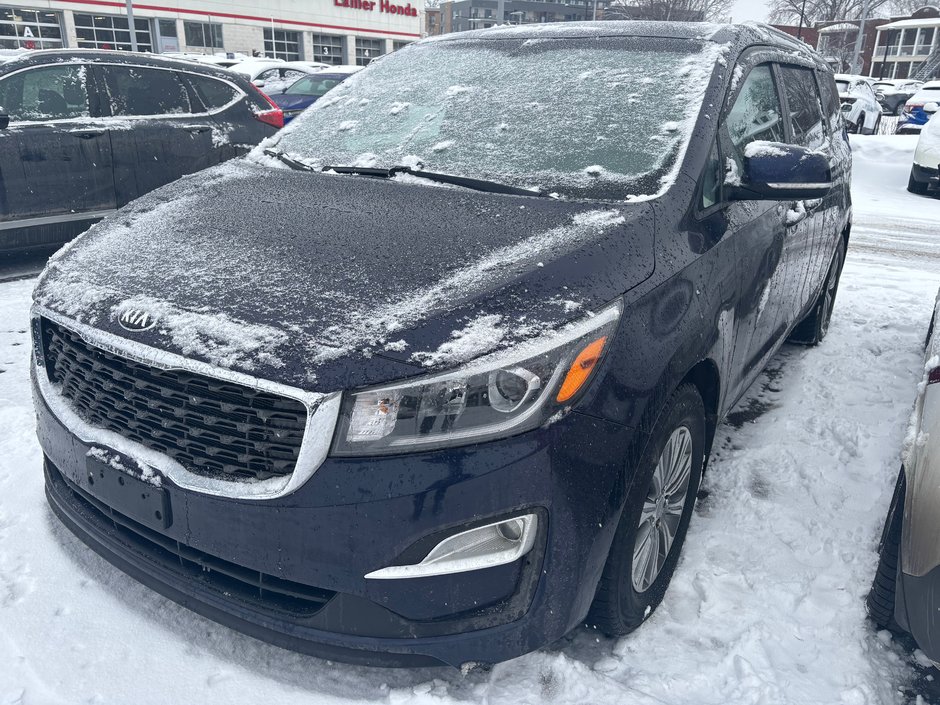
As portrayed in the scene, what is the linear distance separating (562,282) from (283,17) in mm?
46122

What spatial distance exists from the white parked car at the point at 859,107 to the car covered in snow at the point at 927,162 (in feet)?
25.4

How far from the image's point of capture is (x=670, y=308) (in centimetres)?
209

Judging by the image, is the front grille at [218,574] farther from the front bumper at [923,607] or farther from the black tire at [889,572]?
the black tire at [889,572]

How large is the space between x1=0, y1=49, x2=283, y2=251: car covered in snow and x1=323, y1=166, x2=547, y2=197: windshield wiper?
3.78 metres

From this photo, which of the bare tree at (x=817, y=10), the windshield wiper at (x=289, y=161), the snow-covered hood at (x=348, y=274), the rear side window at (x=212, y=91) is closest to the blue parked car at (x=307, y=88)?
the rear side window at (x=212, y=91)

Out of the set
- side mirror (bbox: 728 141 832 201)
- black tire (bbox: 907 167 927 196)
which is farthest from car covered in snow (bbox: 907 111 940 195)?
side mirror (bbox: 728 141 832 201)

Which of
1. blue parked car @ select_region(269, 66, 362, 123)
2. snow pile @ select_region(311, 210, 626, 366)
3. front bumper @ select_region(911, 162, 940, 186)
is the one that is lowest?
front bumper @ select_region(911, 162, 940, 186)

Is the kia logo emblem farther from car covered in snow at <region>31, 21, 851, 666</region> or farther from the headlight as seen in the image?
the headlight

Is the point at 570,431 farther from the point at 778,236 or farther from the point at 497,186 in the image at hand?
the point at 778,236

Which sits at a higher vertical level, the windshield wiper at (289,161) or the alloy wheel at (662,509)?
the windshield wiper at (289,161)

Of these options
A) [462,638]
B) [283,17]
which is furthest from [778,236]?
[283,17]

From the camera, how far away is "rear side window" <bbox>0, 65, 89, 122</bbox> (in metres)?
5.55

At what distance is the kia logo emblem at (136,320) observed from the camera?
6.13 feet

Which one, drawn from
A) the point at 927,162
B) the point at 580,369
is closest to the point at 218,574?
the point at 580,369
